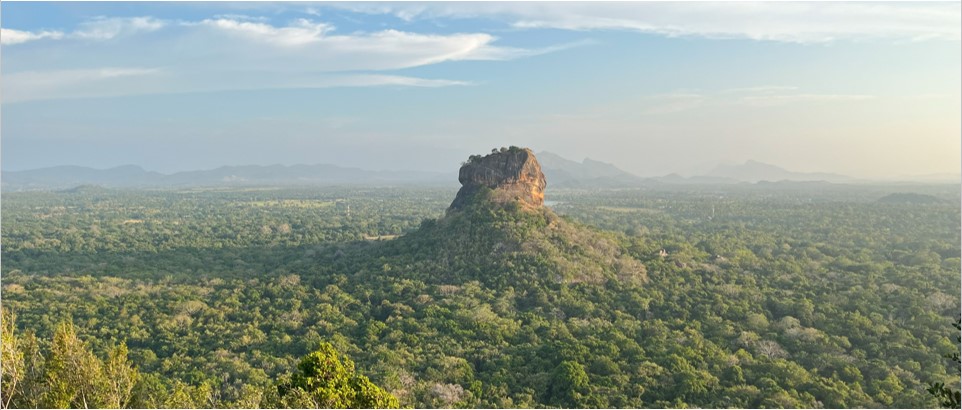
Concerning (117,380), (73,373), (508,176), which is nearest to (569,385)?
(117,380)

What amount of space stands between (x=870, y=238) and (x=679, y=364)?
59877mm

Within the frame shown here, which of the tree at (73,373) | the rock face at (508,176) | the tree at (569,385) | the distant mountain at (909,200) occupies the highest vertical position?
the rock face at (508,176)

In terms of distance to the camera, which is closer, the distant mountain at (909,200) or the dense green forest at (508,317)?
the dense green forest at (508,317)

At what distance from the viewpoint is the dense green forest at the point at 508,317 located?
24.5 metres

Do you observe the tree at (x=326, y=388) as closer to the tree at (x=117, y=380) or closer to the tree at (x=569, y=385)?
the tree at (x=117, y=380)

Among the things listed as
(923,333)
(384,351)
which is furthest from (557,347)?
(923,333)

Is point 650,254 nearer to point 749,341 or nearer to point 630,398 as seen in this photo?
point 749,341

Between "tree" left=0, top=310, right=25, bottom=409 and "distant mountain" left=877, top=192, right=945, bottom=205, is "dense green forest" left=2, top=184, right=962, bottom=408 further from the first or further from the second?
"distant mountain" left=877, top=192, right=945, bottom=205

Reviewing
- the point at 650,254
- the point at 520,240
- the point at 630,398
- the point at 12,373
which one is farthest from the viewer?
the point at 650,254

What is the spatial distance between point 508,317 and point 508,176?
1989 cm

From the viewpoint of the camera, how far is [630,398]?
24109mm

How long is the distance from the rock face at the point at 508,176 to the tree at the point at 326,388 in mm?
34816

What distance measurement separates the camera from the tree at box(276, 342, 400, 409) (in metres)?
15.1

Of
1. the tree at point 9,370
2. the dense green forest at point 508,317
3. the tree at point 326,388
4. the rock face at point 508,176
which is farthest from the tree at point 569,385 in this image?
the rock face at point 508,176
